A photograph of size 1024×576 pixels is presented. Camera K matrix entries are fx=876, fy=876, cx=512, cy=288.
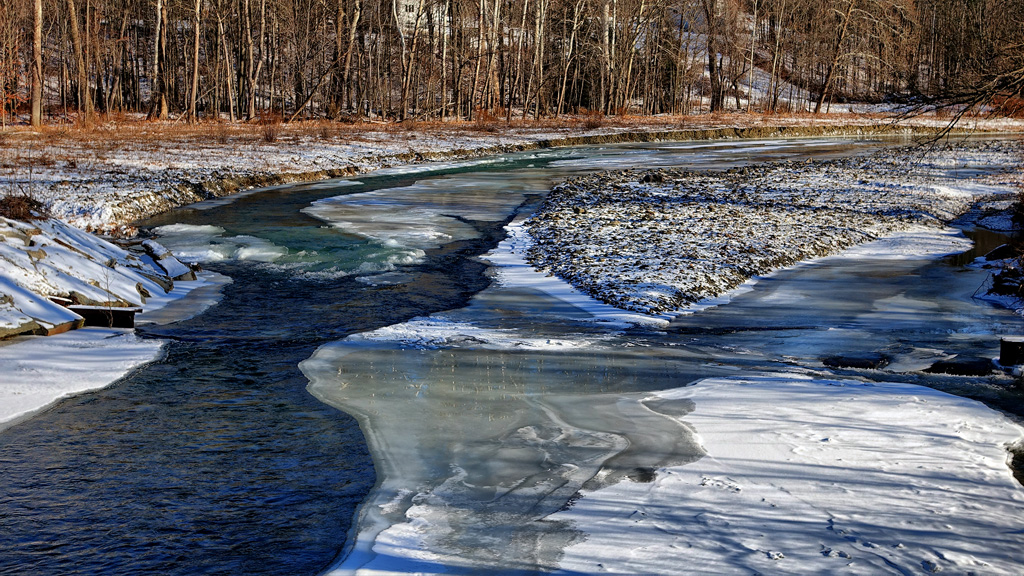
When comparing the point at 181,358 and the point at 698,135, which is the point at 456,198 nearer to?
the point at 181,358

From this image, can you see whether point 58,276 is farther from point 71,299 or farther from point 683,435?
point 683,435

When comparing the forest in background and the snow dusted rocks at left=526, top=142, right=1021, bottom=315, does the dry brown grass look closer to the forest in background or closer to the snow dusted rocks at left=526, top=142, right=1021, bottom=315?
the snow dusted rocks at left=526, top=142, right=1021, bottom=315

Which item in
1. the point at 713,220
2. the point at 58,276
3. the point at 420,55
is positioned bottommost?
the point at 58,276

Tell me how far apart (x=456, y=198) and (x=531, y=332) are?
13.2 metres

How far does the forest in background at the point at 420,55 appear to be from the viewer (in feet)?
158

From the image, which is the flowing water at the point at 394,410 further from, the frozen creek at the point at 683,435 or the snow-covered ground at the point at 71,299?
the snow-covered ground at the point at 71,299

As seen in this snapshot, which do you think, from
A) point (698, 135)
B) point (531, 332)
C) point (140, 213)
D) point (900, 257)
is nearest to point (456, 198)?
point (140, 213)

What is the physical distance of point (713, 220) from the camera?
17141 millimetres

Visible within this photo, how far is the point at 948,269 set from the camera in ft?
46.0

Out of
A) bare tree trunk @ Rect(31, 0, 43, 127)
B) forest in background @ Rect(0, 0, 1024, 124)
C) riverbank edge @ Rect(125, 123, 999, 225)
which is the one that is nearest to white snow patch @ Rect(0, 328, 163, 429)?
riverbank edge @ Rect(125, 123, 999, 225)

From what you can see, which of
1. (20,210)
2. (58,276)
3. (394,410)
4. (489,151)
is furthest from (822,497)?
(489,151)

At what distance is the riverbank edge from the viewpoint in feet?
70.4

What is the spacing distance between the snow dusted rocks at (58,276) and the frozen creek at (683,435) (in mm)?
3204

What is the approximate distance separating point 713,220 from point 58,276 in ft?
37.9
